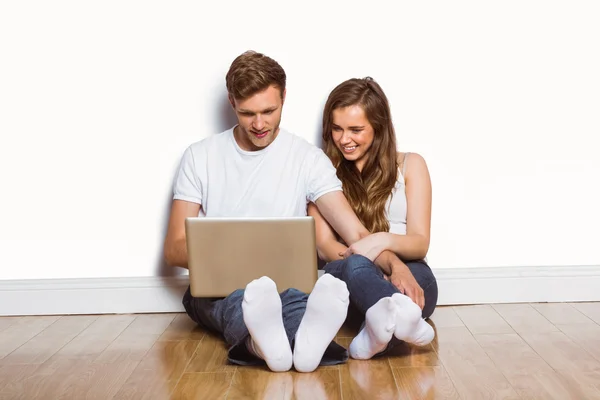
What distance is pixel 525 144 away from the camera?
11.8 feet

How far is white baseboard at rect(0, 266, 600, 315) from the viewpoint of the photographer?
3559mm

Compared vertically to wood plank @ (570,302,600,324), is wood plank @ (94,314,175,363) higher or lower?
lower

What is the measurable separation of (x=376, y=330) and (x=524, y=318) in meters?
1.00

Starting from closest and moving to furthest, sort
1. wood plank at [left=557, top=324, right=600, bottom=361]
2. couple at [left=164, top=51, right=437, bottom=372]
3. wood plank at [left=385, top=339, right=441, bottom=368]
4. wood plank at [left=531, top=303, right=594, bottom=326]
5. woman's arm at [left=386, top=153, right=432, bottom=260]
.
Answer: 1. wood plank at [left=385, top=339, right=441, bottom=368]
2. wood plank at [left=557, top=324, right=600, bottom=361]
3. couple at [left=164, top=51, right=437, bottom=372]
4. woman's arm at [left=386, top=153, right=432, bottom=260]
5. wood plank at [left=531, top=303, right=594, bottom=326]

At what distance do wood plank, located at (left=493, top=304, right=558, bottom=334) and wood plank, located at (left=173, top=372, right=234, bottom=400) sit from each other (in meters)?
1.18

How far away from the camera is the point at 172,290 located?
3.56 metres

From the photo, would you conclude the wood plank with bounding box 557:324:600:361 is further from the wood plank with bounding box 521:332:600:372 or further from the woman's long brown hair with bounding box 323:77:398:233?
the woman's long brown hair with bounding box 323:77:398:233

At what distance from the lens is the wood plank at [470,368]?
231 cm

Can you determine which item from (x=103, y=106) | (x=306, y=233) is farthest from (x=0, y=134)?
(x=306, y=233)

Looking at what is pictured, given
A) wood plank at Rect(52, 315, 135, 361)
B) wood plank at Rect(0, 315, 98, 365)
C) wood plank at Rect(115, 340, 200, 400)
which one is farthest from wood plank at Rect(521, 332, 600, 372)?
wood plank at Rect(0, 315, 98, 365)

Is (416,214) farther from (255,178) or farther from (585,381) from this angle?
(585,381)

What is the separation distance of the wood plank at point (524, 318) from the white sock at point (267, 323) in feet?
3.32

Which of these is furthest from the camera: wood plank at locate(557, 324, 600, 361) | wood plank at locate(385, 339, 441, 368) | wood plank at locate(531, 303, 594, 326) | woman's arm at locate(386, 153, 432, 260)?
wood plank at locate(531, 303, 594, 326)

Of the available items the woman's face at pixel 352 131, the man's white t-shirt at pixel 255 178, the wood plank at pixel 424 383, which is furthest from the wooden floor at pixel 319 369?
the woman's face at pixel 352 131
